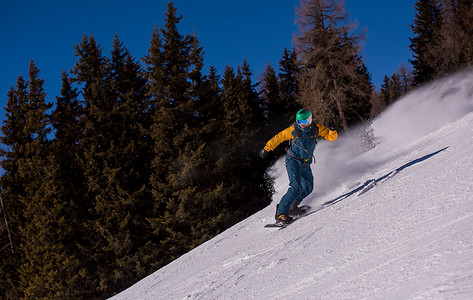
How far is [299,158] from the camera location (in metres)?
5.87

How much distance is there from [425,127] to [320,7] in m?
9.66

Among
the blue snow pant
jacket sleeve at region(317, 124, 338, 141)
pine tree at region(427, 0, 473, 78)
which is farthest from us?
pine tree at region(427, 0, 473, 78)

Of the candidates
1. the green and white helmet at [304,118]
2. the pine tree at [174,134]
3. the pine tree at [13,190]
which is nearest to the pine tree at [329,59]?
the pine tree at [174,134]

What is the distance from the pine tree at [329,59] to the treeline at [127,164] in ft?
0.20

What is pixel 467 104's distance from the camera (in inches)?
470

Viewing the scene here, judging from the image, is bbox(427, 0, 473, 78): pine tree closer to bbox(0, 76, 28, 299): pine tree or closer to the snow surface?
the snow surface

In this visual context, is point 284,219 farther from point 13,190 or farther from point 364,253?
point 13,190

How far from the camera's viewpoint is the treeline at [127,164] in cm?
1725

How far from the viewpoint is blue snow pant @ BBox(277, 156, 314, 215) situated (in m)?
5.73

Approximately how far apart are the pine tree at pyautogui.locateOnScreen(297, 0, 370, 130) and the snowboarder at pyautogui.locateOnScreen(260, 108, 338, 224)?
1299cm

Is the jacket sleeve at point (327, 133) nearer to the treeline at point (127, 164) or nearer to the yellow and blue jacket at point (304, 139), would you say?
the yellow and blue jacket at point (304, 139)

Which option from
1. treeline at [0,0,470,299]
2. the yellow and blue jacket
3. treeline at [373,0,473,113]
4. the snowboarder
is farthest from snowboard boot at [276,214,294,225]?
treeline at [373,0,473,113]

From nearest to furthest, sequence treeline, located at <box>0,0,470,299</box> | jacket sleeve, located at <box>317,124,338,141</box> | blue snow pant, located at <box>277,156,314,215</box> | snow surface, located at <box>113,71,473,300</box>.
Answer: snow surface, located at <box>113,71,473,300</box> < blue snow pant, located at <box>277,156,314,215</box> < jacket sleeve, located at <box>317,124,338,141</box> < treeline, located at <box>0,0,470,299</box>

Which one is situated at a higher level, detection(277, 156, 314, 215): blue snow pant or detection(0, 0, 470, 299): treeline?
detection(0, 0, 470, 299): treeline
